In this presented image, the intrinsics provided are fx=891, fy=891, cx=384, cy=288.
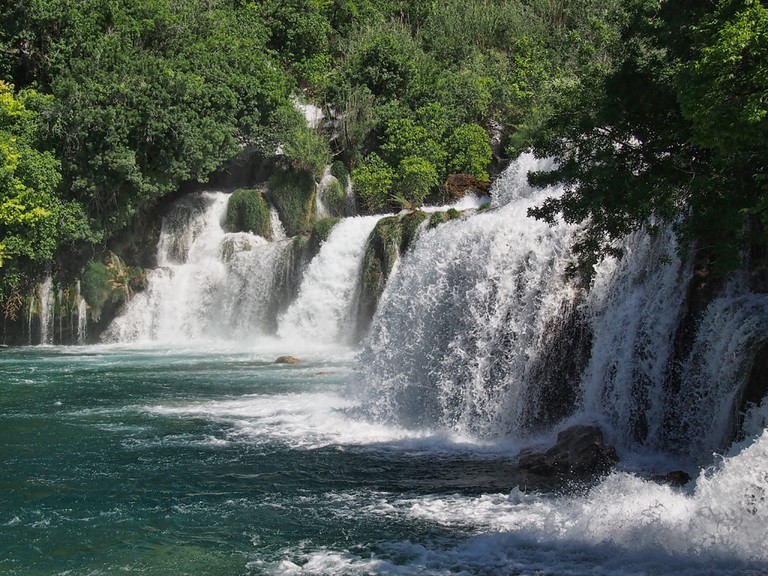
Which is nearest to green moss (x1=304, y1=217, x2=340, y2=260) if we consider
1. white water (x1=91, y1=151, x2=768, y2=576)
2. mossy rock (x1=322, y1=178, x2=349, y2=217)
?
mossy rock (x1=322, y1=178, x2=349, y2=217)

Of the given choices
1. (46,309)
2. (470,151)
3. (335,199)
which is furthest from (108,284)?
(470,151)

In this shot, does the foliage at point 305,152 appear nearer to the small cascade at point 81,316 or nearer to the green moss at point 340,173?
the green moss at point 340,173

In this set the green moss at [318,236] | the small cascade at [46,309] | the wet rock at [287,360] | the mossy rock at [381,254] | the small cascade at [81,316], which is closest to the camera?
the wet rock at [287,360]

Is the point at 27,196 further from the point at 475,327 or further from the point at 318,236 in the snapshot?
the point at 475,327

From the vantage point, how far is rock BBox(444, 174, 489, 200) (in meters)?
31.1

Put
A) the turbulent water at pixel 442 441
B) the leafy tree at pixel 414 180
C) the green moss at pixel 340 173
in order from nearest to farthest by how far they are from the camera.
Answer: the turbulent water at pixel 442 441 → the leafy tree at pixel 414 180 → the green moss at pixel 340 173

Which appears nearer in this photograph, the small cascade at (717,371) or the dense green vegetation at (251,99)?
the small cascade at (717,371)

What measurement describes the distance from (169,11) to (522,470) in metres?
27.3

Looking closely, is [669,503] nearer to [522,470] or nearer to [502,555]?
[502,555]

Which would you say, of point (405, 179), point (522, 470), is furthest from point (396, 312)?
point (405, 179)

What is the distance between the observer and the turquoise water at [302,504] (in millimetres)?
8500

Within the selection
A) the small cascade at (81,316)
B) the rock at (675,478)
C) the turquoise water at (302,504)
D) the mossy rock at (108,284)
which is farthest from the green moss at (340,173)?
the rock at (675,478)

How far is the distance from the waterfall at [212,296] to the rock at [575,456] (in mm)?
17218

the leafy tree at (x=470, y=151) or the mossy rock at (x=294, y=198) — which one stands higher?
the leafy tree at (x=470, y=151)
